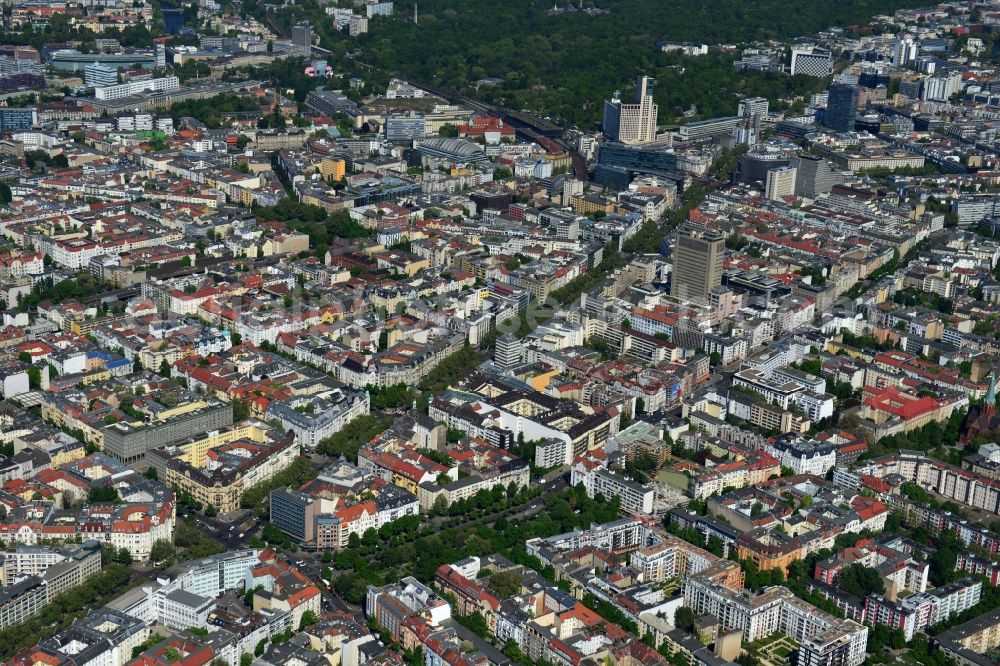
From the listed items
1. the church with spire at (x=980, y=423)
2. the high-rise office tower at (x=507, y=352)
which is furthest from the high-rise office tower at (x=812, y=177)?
the high-rise office tower at (x=507, y=352)

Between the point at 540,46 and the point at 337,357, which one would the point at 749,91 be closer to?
the point at 540,46

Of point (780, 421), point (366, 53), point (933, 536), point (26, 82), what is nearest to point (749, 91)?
point (366, 53)

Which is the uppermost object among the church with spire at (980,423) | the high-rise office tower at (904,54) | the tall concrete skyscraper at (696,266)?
the high-rise office tower at (904,54)

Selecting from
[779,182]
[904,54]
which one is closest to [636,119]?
[779,182]

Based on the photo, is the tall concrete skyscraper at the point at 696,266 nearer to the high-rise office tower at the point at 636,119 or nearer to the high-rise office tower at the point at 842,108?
the high-rise office tower at the point at 636,119

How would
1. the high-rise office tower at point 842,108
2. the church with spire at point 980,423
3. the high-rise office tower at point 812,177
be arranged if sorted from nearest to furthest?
1. the church with spire at point 980,423
2. the high-rise office tower at point 812,177
3. the high-rise office tower at point 842,108

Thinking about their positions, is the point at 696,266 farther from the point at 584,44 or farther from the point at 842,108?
the point at 584,44

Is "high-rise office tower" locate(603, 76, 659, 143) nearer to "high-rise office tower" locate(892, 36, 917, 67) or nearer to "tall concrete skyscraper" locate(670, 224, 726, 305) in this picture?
"tall concrete skyscraper" locate(670, 224, 726, 305)
